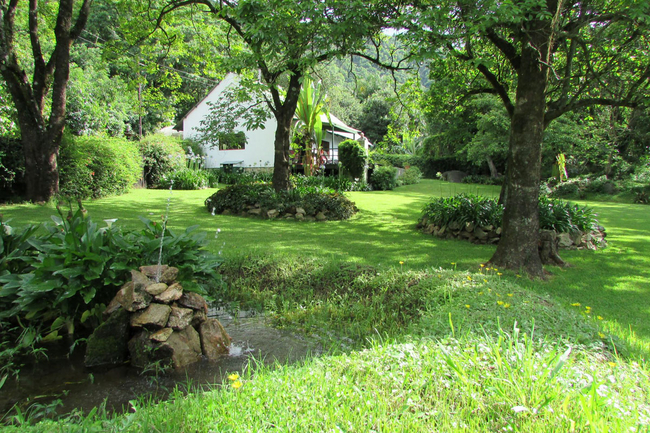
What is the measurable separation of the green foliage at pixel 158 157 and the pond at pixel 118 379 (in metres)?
18.3

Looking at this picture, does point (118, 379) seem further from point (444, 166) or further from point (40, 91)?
point (444, 166)

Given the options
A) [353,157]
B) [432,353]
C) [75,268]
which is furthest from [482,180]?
[75,268]

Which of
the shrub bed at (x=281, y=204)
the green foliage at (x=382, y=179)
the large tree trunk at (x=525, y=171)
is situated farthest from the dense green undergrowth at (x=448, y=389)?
the green foliage at (x=382, y=179)

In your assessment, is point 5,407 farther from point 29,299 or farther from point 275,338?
point 275,338

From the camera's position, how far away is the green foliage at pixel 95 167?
12.7m

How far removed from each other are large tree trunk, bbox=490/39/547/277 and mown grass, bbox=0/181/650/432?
1.53 feet

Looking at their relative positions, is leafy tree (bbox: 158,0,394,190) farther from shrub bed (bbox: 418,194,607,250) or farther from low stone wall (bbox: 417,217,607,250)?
low stone wall (bbox: 417,217,607,250)

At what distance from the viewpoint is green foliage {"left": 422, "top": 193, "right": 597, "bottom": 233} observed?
28.1 ft

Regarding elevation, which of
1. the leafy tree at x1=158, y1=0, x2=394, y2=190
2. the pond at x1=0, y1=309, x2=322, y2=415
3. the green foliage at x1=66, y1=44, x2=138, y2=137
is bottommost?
the pond at x1=0, y1=309, x2=322, y2=415

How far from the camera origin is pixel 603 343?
10.2ft

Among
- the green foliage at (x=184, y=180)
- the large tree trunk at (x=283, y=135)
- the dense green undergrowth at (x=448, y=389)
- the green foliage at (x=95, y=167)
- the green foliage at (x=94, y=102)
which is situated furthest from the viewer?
the green foliage at (x=184, y=180)

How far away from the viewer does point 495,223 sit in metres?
8.66

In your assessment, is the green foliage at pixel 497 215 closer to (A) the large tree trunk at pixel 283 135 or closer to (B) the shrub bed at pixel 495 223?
(B) the shrub bed at pixel 495 223

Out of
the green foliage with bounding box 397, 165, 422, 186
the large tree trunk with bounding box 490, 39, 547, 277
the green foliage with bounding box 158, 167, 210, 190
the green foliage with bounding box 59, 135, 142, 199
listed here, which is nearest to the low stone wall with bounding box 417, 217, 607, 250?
the large tree trunk with bounding box 490, 39, 547, 277
